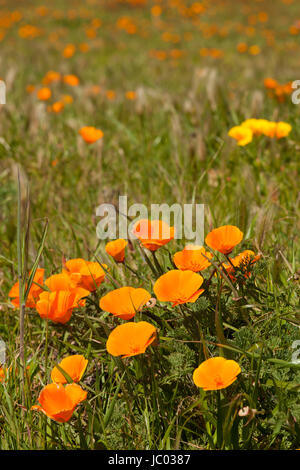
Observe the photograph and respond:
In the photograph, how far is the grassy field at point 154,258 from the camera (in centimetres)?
105

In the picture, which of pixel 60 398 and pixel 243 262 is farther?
pixel 243 262

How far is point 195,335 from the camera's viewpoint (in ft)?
3.64

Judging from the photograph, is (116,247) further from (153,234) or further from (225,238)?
(225,238)

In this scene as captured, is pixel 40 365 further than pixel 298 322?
Yes

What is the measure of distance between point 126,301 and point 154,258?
149 mm

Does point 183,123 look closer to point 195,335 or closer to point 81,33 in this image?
point 195,335

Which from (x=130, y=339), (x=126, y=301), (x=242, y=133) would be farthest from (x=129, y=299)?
(x=242, y=133)

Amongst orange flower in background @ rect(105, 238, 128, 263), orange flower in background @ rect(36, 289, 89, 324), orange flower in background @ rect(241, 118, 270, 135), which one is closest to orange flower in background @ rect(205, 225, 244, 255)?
orange flower in background @ rect(105, 238, 128, 263)

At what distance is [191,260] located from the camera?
1.17 meters

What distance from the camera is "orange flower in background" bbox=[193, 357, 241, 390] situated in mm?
923

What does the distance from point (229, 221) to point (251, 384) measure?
87 centimetres

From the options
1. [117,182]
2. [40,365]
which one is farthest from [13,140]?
[40,365]

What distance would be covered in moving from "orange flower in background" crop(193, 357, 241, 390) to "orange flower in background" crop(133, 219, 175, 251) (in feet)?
1.03
